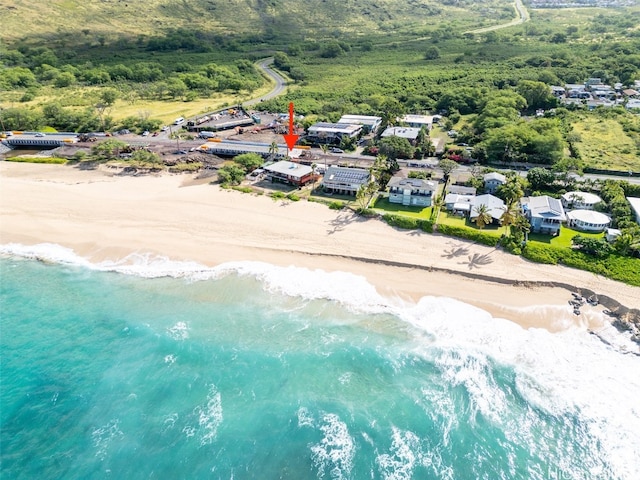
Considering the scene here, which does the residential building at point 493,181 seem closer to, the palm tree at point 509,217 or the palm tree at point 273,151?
the palm tree at point 509,217

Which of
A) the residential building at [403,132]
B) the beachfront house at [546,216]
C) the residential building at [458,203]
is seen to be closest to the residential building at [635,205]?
the beachfront house at [546,216]

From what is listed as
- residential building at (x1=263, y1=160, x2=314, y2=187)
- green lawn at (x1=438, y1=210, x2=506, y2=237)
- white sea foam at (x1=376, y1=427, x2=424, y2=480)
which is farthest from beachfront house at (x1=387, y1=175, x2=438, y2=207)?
white sea foam at (x1=376, y1=427, x2=424, y2=480)

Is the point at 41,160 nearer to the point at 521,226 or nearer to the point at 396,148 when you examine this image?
the point at 396,148

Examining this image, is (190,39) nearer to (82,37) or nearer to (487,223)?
(82,37)

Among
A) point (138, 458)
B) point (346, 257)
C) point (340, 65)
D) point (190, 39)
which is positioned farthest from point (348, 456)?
point (190, 39)

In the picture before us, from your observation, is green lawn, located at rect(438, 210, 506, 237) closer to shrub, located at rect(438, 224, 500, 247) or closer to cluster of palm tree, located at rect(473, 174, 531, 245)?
cluster of palm tree, located at rect(473, 174, 531, 245)
